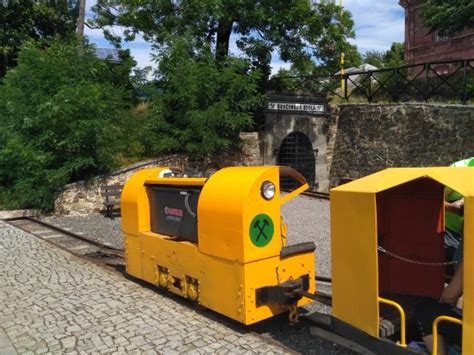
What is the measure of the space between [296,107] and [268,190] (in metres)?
12.7

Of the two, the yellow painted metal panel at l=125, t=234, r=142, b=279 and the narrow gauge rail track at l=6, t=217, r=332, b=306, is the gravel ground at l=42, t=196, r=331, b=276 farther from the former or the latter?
the yellow painted metal panel at l=125, t=234, r=142, b=279

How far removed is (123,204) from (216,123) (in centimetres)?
876

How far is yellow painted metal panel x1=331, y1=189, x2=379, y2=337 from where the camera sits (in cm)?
322

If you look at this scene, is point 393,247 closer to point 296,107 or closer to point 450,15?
point 296,107

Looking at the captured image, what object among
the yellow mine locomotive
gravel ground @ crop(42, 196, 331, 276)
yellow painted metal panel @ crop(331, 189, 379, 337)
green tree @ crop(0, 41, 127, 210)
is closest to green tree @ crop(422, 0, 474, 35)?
gravel ground @ crop(42, 196, 331, 276)

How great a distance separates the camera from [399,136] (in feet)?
49.4

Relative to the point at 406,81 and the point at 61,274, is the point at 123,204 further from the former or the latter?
the point at 406,81

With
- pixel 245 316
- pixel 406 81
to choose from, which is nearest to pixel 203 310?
pixel 245 316

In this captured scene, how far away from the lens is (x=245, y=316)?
13.3 feet

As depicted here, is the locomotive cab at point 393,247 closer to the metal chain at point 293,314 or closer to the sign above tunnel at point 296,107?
the metal chain at point 293,314

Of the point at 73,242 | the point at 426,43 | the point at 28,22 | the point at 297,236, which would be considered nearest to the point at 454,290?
the point at 297,236

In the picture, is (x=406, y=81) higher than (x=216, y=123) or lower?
higher

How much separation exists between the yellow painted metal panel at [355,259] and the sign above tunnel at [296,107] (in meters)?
12.6

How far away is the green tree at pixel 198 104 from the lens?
1427cm
